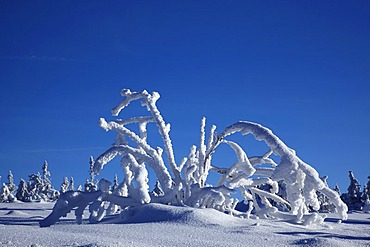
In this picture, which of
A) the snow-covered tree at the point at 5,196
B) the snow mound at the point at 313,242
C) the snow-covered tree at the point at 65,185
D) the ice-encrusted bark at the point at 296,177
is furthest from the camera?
the snow-covered tree at the point at 65,185

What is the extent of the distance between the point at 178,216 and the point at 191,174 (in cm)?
385

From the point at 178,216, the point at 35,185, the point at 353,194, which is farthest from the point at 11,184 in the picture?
the point at 178,216

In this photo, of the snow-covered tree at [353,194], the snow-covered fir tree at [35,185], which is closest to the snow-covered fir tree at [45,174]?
the snow-covered fir tree at [35,185]

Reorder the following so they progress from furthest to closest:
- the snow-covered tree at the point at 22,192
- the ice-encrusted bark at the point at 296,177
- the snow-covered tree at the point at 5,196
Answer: the snow-covered tree at the point at 22,192, the snow-covered tree at the point at 5,196, the ice-encrusted bark at the point at 296,177

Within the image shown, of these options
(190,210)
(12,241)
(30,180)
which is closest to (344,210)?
(190,210)

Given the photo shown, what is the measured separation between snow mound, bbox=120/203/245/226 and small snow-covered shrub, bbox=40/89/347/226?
132cm

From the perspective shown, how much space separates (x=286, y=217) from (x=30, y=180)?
4812cm

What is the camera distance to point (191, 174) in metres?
12.8

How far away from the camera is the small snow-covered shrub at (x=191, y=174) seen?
30.0ft

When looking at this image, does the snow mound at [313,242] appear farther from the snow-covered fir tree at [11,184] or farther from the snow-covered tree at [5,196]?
the snow-covered fir tree at [11,184]

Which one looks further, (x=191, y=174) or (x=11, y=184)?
(x=11, y=184)

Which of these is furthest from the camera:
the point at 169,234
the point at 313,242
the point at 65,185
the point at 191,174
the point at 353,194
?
the point at 65,185

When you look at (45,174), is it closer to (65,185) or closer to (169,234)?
(65,185)

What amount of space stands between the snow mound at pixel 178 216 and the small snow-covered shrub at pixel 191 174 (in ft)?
4.33
